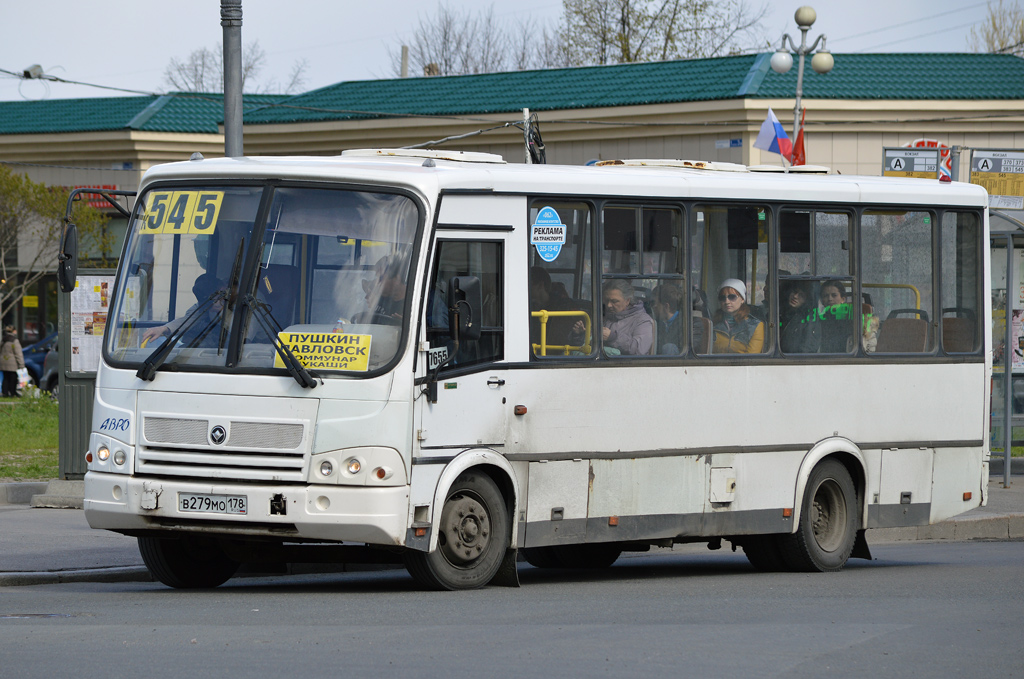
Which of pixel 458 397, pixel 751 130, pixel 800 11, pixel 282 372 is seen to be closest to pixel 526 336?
pixel 458 397

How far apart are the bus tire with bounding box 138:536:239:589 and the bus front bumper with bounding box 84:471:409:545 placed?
76cm

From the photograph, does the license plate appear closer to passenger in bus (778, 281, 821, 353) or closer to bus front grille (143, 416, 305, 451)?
bus front grille (143, 416, 305, 451)

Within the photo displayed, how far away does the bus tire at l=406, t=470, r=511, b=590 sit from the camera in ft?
32.4

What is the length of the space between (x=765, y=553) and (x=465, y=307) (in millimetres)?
3972

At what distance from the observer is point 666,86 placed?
2889cm

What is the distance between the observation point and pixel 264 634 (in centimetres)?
789

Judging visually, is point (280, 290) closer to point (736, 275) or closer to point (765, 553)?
point (736, 275)

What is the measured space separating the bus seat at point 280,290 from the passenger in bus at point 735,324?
11.0ft

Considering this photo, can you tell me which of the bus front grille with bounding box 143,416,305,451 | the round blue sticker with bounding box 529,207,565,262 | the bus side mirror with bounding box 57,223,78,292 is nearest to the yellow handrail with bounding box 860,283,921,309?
the round blue sticker with bounding box 529,207,565,262

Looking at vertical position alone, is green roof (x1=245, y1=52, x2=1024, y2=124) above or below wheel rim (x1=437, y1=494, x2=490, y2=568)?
above

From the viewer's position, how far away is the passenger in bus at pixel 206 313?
978 centimetres

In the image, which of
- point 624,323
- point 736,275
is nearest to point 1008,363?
point 736,275

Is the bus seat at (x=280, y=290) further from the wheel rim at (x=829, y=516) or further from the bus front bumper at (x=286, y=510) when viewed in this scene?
the wheel rim at (x=829, y=516)

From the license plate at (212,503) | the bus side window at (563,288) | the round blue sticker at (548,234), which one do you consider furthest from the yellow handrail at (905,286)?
the license plate at (212,503)
